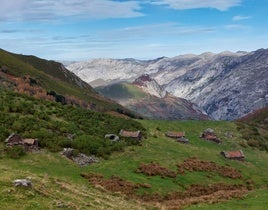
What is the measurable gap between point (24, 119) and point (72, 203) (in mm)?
33341

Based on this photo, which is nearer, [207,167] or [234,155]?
[207,167]

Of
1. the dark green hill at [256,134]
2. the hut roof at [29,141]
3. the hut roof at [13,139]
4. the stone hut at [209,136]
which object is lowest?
the dark green hill at [256,134]

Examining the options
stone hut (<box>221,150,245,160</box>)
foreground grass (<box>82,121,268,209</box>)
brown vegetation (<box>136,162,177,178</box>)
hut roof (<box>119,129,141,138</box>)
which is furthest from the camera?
stone hut (<box>221,150,245,160</box>)

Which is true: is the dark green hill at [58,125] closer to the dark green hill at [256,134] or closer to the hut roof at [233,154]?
the hut roof at [233,154]

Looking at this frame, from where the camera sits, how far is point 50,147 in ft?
176

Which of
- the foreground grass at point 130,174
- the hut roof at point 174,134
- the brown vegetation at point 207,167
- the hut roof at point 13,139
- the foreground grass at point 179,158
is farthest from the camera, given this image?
the hut roof at point 174,134

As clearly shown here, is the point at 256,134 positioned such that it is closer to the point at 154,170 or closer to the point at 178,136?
the point at 178,136

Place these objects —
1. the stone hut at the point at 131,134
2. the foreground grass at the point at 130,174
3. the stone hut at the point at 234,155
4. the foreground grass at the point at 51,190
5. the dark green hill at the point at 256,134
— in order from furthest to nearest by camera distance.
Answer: the dark green hill at the point at 256,134
the stone hut at the point at 234,155
the stone hut at the point at 131,134
the foreground grass at the point at 130,174
the foreground grass at the point at 51,190

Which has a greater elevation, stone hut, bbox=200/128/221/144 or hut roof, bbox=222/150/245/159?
stone hut, bbox=200/128/221/144

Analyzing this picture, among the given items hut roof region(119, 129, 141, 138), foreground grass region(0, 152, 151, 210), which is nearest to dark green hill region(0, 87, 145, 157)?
hut roof region(119, 129, 141, 138)

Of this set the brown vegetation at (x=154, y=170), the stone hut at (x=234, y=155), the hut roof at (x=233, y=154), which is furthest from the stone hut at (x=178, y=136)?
the brown vegetation at (x=154, y=170)

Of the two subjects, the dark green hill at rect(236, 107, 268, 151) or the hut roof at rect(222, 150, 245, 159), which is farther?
the dark green hill at rect(236, 107, 268, 151)

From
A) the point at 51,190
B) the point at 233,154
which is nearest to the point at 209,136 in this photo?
the point at 233,154

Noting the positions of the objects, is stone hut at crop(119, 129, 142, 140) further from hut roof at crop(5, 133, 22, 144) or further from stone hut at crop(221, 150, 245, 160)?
hut roof at crop(5, 133, 22, 144)
